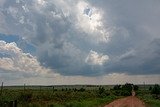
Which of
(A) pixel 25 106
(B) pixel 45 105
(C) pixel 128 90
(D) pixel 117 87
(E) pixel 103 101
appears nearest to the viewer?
(A) pixel 25 106

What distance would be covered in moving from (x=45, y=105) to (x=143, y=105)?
11289 millimetres

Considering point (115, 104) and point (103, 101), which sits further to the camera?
point (103, 101)

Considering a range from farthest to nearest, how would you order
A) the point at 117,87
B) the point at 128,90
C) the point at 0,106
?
the point at 117,87 → the point at 128,90 → the point at 0,106

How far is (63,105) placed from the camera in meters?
39.2

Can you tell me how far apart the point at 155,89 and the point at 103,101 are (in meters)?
32.4

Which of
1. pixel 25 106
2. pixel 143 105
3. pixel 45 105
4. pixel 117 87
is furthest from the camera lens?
pixel 117 87

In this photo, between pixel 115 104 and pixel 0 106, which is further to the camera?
pixel 115 104

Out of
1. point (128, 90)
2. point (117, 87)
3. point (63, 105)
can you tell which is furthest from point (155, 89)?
point (63, 105)

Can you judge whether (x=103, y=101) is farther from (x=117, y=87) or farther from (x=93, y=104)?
(x=117, y=87)

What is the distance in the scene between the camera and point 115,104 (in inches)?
1650

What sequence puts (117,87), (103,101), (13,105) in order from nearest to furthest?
(13,105), (103,101), (117,87)

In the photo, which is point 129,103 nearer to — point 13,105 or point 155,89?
point 13,105

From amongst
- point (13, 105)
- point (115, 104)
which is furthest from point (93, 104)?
point (13, 105)

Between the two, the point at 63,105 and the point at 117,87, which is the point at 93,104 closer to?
the point at 63,105
